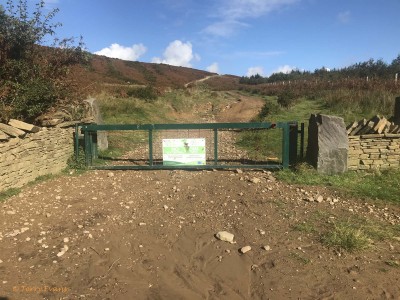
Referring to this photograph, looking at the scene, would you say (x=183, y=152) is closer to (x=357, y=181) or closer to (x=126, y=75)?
(x=357, y=181)

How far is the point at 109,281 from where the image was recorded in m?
3.52

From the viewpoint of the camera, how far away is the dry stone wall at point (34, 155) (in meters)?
5.85

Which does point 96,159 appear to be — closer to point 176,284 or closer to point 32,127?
point 32,127

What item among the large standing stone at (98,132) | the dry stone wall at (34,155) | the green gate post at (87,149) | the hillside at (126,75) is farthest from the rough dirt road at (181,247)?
the hillside at (126,75)

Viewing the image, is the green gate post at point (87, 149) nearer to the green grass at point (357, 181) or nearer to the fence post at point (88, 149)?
the fence post at point (88, 149)

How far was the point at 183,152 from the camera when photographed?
24.9 feet

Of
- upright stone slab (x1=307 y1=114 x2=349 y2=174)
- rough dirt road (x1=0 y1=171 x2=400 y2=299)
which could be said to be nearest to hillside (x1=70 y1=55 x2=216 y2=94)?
rough dirt road (x1=0 y1=171 x2=400 y2=299)

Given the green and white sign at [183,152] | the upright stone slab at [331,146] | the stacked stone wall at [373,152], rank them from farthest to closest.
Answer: the green and white sign at [183,152] < the stacked stone wall at [373,152] < the upright stone slab at [331,146]

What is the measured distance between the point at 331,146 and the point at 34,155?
5.65m

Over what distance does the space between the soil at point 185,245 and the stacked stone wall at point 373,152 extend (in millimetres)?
1434

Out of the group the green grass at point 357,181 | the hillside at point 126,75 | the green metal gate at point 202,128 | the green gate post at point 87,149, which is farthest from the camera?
the hillside at point 126,75

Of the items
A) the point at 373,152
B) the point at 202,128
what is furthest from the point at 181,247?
the point at 373,152

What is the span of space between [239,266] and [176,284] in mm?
735

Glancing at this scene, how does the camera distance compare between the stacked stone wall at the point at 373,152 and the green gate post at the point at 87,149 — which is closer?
the stacked stone wall at the point at 373,152
